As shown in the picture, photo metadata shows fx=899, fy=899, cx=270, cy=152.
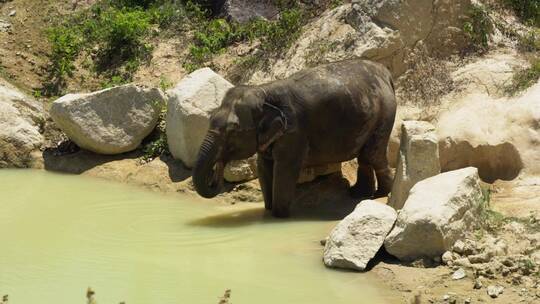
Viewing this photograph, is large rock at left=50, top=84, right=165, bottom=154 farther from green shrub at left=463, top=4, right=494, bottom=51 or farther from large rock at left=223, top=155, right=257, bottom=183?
A: green shrub at left=463, top=4, right=494, bottom=51

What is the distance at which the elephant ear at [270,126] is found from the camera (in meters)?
10.5

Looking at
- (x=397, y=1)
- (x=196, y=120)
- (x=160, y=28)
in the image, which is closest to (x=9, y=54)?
(x=160, y=28)

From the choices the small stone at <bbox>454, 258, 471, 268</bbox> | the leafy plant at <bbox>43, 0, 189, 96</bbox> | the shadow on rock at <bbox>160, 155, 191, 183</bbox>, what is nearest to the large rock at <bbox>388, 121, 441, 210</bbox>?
the small stone at <bbox>454, 258, 471, 268</bbox>

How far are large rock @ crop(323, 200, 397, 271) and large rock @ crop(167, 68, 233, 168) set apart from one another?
4261 mm

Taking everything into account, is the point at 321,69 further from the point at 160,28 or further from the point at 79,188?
the point at 160,28

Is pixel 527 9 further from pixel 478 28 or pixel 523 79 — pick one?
pixel 523 79

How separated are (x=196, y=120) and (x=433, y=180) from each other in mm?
4416

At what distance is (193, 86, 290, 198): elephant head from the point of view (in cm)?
1031

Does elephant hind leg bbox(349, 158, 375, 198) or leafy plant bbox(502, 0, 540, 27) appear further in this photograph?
leafy plant bbox(502, 0, 540, 27)

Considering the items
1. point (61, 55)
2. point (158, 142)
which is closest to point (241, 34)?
point (61, 55)

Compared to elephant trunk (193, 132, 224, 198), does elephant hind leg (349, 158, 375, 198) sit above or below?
below

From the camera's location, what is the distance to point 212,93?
12484 mm

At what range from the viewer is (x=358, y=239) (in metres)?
8.50

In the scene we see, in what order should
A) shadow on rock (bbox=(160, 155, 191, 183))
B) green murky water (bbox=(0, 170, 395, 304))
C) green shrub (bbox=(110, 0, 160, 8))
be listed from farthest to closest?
green shrub (bbox=(110, 0, 160, 8)) → shadow on rock (bbox=(160, 155, 191, 183)) → green murky water (bbox=(0, 170, 395, 304))
